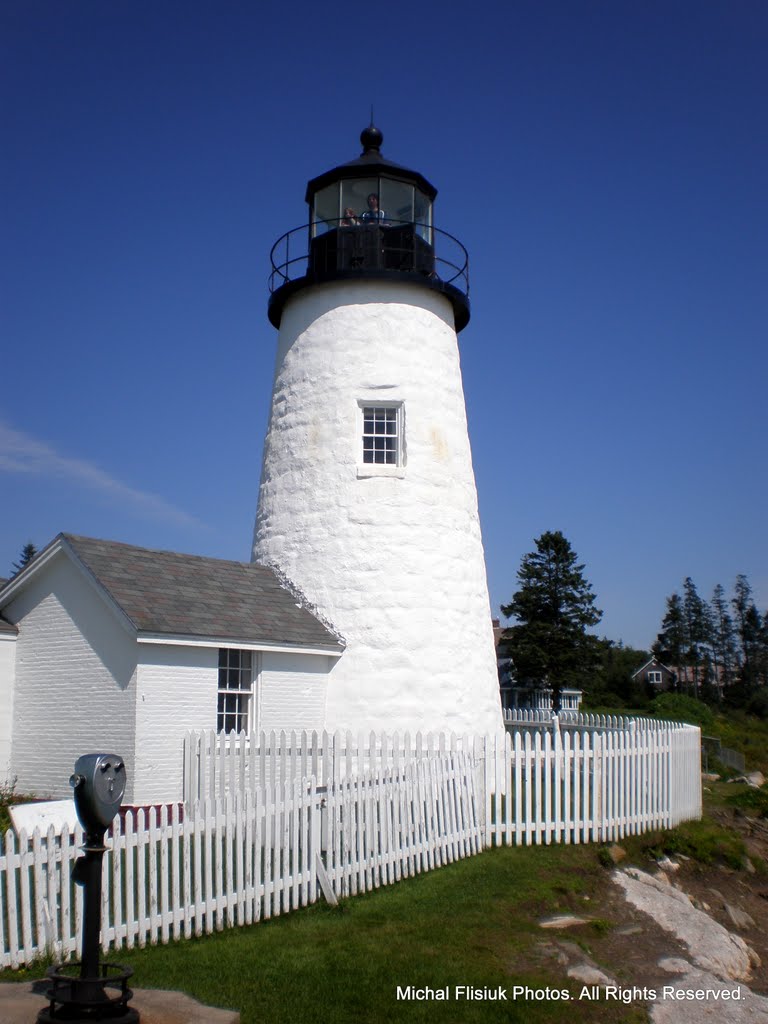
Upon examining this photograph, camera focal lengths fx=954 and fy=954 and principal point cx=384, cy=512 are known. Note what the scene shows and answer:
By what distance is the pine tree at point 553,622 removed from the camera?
35.6 m

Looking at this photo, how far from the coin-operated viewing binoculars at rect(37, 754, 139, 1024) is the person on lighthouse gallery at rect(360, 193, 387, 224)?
13168 millimetres

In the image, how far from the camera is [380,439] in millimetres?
16234

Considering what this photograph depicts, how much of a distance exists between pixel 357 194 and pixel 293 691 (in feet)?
29.3

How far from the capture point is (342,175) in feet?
55.5

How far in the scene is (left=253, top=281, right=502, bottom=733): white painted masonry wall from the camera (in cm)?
1507

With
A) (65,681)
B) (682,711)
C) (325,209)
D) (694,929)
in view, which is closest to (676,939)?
(694,929)

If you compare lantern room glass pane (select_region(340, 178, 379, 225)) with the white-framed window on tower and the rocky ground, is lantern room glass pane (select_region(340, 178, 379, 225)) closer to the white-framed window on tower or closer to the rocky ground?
the white-framed window on tower

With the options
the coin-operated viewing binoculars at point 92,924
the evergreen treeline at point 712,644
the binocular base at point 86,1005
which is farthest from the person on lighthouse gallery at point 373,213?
the evergreen treeline at point 712,644

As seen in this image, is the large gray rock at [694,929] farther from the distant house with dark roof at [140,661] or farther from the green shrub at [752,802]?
the green shrub at [752,802]

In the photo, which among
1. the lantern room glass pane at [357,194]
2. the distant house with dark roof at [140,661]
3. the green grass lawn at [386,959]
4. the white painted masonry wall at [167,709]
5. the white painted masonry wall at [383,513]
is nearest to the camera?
the green grass lawn at [386,959]

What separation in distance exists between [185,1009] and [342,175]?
571 inches

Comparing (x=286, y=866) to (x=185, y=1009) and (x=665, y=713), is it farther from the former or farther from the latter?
(x=665, y=713)

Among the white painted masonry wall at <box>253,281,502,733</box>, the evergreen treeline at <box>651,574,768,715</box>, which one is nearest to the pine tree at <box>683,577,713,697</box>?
the evergreen treeline at <box>651,574,768,715</box>

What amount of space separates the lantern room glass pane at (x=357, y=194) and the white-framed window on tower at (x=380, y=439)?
370cm
